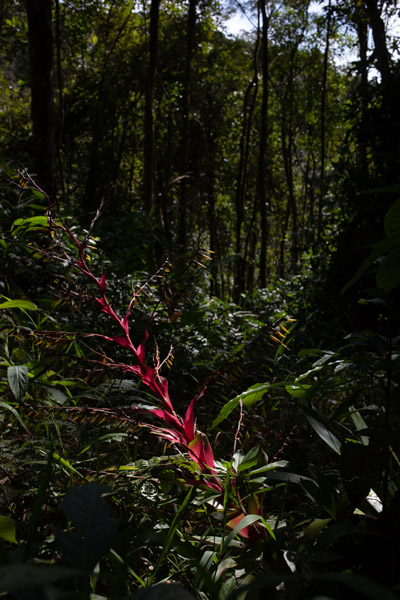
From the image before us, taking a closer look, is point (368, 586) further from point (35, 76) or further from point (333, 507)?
point (35, 76)

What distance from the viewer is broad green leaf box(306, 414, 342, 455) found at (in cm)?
84

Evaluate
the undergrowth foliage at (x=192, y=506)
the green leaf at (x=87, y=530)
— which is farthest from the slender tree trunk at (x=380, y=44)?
the green leaf at (x=87, y=530)

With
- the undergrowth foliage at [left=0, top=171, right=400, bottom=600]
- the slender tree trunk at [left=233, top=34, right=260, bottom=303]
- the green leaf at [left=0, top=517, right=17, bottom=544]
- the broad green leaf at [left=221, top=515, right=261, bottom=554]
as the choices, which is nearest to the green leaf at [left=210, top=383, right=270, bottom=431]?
the undergrowth foliage at [left=0, top=171, right=400, bottom=600]

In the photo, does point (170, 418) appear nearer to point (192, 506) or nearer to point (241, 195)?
point (192, 506)

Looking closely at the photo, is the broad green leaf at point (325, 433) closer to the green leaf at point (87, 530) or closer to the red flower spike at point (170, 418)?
the red flower spike at point (170, 418)

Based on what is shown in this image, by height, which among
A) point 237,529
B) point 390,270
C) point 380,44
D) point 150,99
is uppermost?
point 380,44

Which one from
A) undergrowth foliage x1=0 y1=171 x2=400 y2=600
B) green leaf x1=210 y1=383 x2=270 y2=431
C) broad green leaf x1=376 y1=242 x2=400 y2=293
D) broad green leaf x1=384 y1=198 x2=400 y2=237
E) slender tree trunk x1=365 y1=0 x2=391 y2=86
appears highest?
slender tree trunk x1=365 y1=0 x2=391 y2=86

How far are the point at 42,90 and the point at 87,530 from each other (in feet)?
12.0

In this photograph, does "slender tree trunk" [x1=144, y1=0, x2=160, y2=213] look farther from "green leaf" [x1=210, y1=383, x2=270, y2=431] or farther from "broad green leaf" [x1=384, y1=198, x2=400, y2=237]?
"broad green leaf" [x1=384, y1=198, x2=400, y2=237]

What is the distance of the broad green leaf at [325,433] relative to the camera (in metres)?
0.84

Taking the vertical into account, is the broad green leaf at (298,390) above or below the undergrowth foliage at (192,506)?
above

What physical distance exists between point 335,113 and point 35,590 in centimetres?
1417

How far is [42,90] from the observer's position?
348 cm

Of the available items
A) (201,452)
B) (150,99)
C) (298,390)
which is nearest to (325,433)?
(298,390)
